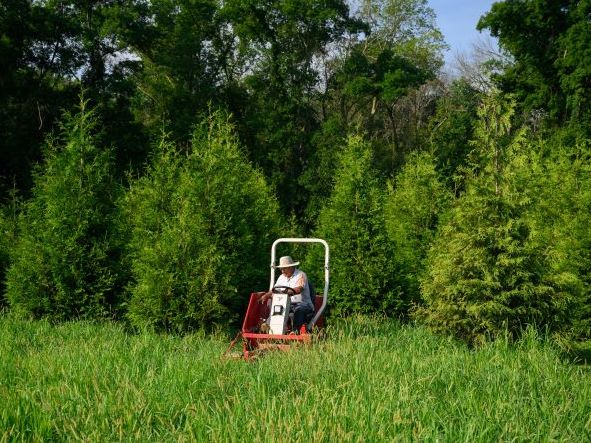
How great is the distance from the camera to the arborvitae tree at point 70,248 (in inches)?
508

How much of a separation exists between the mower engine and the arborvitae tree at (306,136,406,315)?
448 cm

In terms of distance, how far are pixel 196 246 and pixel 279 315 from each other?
320 cm

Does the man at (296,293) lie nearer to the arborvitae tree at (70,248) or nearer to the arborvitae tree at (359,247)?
the arborvitae tree at (359,247)

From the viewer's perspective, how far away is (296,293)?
9828mm

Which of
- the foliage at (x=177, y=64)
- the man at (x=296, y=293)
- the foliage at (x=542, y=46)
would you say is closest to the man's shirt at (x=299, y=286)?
the man at (x=296, y=293)

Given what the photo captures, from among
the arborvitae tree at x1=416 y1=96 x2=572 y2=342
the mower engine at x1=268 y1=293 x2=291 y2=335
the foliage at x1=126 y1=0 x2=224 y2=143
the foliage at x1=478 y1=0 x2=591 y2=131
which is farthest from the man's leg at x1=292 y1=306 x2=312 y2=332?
the foliage at x1=478 y1=0 x2=591 y2=131

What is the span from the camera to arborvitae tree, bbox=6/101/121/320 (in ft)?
42.3

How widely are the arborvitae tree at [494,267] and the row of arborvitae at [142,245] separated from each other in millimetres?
4000

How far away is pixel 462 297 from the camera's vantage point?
32.7 ft

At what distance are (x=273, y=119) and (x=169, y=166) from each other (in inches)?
786

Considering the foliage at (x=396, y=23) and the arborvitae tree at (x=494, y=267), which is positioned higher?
the foliage at (x=396, y=23)

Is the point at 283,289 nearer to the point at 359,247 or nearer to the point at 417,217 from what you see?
the point at 359,247

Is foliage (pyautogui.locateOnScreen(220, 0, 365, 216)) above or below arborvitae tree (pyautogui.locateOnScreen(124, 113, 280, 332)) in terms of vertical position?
above

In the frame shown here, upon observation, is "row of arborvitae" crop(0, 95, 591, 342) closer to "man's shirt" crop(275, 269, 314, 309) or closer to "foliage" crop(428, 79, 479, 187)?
"man's shirt" crop(275, 269, 314, 309)
